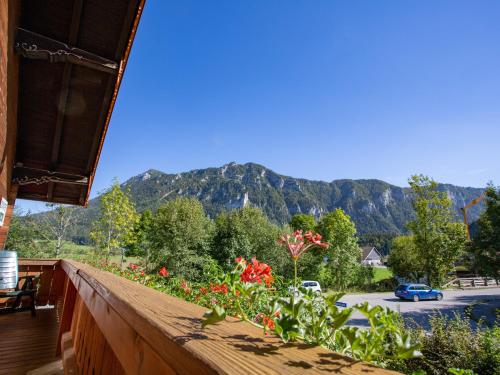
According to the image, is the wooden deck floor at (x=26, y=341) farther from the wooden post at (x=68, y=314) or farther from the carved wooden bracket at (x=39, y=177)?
the carved wooden bracket at (x=39, y=177)

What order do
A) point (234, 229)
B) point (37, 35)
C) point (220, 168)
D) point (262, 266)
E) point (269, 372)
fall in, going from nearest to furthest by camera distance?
point (269, 372) < point (262, 266) < point (37, 35) < point (234, 229) < point (220, 168)

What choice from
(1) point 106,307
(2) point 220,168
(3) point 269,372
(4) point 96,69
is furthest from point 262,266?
(2) point 220,168

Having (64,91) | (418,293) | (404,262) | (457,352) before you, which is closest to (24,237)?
(64,91)

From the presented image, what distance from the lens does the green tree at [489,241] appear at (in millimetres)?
12383

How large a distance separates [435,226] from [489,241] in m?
6.50

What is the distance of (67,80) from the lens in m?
3.67

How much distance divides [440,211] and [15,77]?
2190cm

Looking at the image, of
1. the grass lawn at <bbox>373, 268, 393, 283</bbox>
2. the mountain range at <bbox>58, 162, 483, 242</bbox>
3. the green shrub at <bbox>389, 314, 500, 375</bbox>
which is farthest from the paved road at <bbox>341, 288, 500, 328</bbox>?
the mountain range at <bbox>58, 162, 483, 242</bbox>

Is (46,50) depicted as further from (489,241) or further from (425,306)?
(425,306)

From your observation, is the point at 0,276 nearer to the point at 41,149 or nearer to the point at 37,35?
the point at 41,149

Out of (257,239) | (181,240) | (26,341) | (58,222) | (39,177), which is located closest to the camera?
(26,341)

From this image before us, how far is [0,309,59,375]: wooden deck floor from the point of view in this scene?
109 inches

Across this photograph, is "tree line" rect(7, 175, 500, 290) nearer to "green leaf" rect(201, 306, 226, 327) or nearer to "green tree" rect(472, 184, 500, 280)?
"green tree" rect(472, 184, 500, 280)

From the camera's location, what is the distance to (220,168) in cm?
16475
